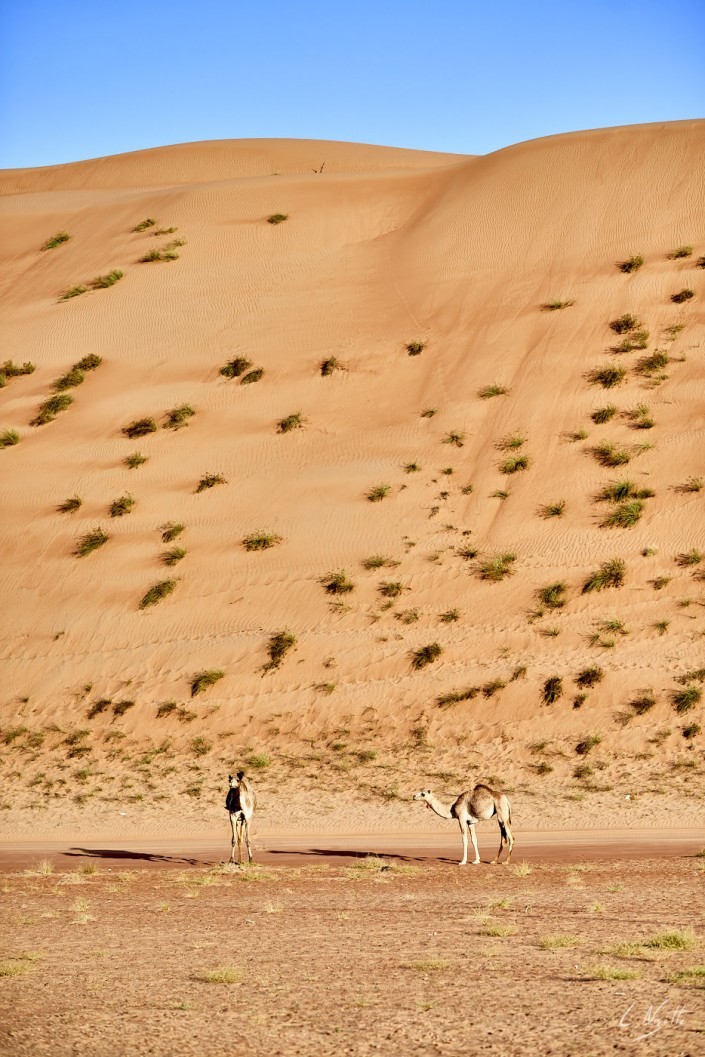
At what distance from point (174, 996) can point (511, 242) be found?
39057 mm

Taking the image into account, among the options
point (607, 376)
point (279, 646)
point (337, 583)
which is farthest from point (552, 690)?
point (607, 376)

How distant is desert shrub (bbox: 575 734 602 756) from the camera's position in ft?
91.5

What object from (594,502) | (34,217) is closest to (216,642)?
(594,502)

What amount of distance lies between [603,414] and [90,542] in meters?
16.9

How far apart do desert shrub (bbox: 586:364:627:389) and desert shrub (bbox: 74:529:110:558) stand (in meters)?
16.6

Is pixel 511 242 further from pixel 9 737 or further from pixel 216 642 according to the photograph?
pixel 9 737

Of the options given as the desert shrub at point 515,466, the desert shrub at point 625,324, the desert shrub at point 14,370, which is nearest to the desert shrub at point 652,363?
the desert shrub at point 625,324

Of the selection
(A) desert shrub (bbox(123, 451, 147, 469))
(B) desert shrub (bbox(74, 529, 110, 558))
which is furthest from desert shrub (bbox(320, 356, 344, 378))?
(B) desert shrub (bbox(74, 529, 110, 558))

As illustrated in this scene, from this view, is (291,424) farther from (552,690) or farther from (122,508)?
(552,690)

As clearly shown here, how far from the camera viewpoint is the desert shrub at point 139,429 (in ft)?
135

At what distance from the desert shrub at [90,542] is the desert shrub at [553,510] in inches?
549

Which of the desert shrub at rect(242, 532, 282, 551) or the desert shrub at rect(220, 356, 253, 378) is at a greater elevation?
the desert shrub at rect(220, 356, 253, 378)

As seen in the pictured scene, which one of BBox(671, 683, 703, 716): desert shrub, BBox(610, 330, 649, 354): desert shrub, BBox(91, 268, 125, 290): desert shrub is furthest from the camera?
BBox(91, 268, 125, 290): desert shrub

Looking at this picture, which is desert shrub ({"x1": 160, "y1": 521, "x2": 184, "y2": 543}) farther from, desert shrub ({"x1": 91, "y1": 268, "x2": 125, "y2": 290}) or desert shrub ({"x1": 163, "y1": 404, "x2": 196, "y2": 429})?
desert shrub ({"x1": 91, "y1": 268, "x2": 125, "y2": 290})
